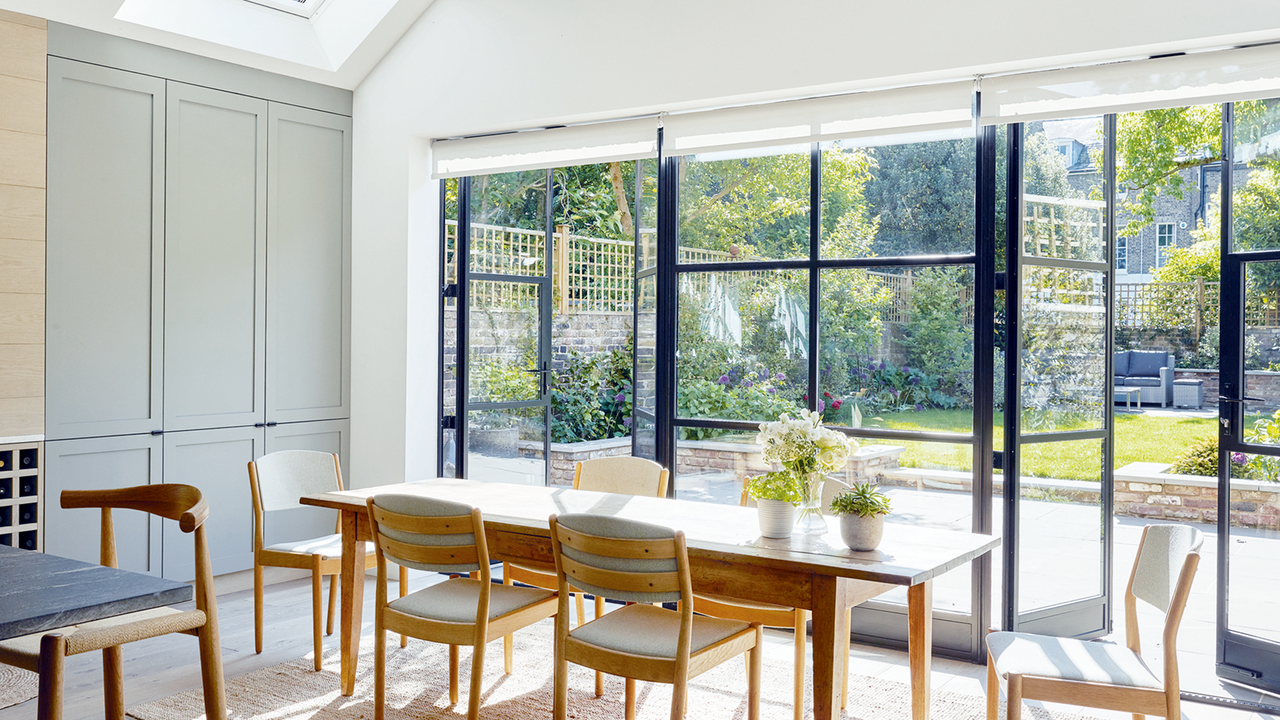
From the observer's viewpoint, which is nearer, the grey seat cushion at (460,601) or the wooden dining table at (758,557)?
the wooden dining table at (758,557)

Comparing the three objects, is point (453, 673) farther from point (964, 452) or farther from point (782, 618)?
point (964, 452)

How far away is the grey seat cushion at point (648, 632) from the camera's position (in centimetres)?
274

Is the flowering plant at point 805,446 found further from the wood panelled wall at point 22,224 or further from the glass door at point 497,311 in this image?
the wood panelled wall at point 22,224

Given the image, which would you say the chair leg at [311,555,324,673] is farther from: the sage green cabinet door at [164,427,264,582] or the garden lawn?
the garden lawn

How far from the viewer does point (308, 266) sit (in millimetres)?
5262

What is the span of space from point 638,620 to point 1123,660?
1.38 m

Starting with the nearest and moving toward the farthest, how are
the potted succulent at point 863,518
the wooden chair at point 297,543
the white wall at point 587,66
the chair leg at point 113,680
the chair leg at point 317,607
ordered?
the chair leg at point 113,680 → the potted succulent at point 863,518 → the white wall at point 587,66 → the chair leg at point 317,607 → the wooden chair at point 297,543

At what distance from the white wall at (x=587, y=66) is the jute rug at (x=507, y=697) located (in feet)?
5.29

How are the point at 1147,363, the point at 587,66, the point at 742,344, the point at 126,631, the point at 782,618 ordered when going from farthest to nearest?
the point at 1147,363
the point at 587,66
the point at 742,344
the point at 782,618
the point at 126,631

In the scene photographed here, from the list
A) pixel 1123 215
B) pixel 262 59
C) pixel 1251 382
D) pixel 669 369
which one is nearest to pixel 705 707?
pixel 669 369

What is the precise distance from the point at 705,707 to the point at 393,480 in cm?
249

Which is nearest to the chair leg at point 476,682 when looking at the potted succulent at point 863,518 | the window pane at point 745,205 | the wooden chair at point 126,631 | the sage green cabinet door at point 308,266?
the wooden chair at point 126,631

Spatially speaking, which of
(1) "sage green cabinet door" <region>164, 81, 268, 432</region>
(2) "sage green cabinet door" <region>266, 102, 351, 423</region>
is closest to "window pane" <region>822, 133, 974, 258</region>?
(2) "sage green cabinet door" <region>266, 102, 351, 423</region>

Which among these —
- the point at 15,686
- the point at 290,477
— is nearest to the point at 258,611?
the point at 290,477
